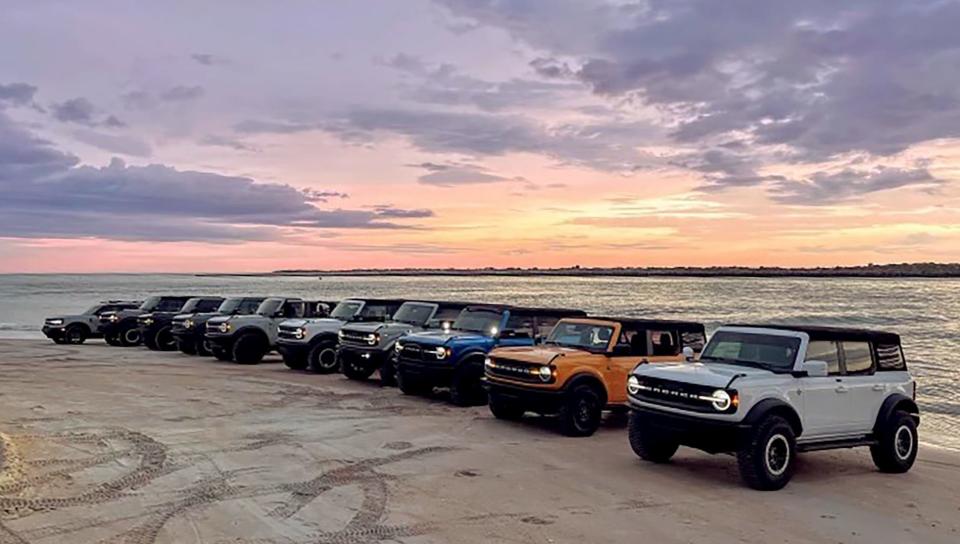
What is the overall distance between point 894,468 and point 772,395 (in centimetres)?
279

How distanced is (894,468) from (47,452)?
36.4 ft

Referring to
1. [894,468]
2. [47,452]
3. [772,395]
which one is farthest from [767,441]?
[47,452]

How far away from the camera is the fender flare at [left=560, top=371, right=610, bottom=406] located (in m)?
12.8

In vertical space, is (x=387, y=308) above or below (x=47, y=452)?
above

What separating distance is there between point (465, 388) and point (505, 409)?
1750mm

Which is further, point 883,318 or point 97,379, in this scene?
point 883,318

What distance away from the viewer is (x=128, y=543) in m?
7.14

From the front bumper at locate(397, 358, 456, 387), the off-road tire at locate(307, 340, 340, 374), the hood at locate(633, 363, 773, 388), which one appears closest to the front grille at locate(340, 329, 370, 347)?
the off-road tire at locate(307, 340, 340, 374)

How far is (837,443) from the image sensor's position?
1053cm

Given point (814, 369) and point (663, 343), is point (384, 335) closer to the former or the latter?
point (663, 343)

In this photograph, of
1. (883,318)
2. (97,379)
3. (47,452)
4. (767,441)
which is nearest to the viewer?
(767,441)

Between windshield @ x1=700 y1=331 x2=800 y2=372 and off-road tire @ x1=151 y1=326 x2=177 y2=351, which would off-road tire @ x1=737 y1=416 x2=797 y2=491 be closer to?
windshield @ x1=700 y1=331 x2=800 y2=372

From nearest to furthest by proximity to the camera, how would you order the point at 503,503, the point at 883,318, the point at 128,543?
the point at 128,543, the point at 503,503, the point at 883,318

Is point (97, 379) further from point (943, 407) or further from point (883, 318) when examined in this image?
point (883, 318)
